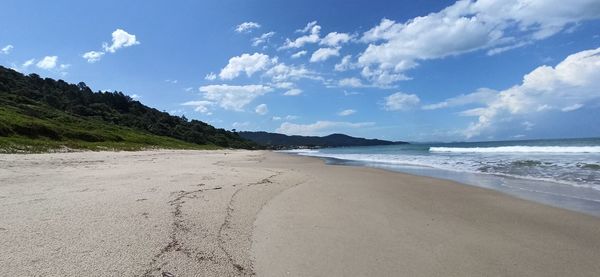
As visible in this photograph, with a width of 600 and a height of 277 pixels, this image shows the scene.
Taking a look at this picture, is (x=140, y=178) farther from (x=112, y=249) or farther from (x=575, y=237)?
(x=575, y=237)

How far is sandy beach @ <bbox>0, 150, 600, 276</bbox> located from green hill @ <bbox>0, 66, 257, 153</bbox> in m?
36.0

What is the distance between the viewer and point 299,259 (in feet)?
15.9

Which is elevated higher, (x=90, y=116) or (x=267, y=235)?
(x=90, y=116)

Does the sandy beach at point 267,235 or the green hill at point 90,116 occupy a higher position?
the green hill at point 90,116

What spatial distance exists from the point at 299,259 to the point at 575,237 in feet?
16.0

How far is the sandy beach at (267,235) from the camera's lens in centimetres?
432

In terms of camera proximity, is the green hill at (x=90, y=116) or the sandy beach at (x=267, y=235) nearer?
the sandy beach at (x=267, y=235)

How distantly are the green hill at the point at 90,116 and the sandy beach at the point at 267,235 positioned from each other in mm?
35950

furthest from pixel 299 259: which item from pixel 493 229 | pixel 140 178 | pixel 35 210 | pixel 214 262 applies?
pixel 140 178

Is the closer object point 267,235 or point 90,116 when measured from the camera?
point 267,235

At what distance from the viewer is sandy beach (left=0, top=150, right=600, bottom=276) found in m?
4.32

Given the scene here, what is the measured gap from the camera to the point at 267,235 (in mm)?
5887

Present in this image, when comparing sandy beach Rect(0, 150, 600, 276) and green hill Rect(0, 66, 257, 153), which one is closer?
sandy beach Rect(0, 150, 600, 276)

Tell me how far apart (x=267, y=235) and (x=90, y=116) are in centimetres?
9916
